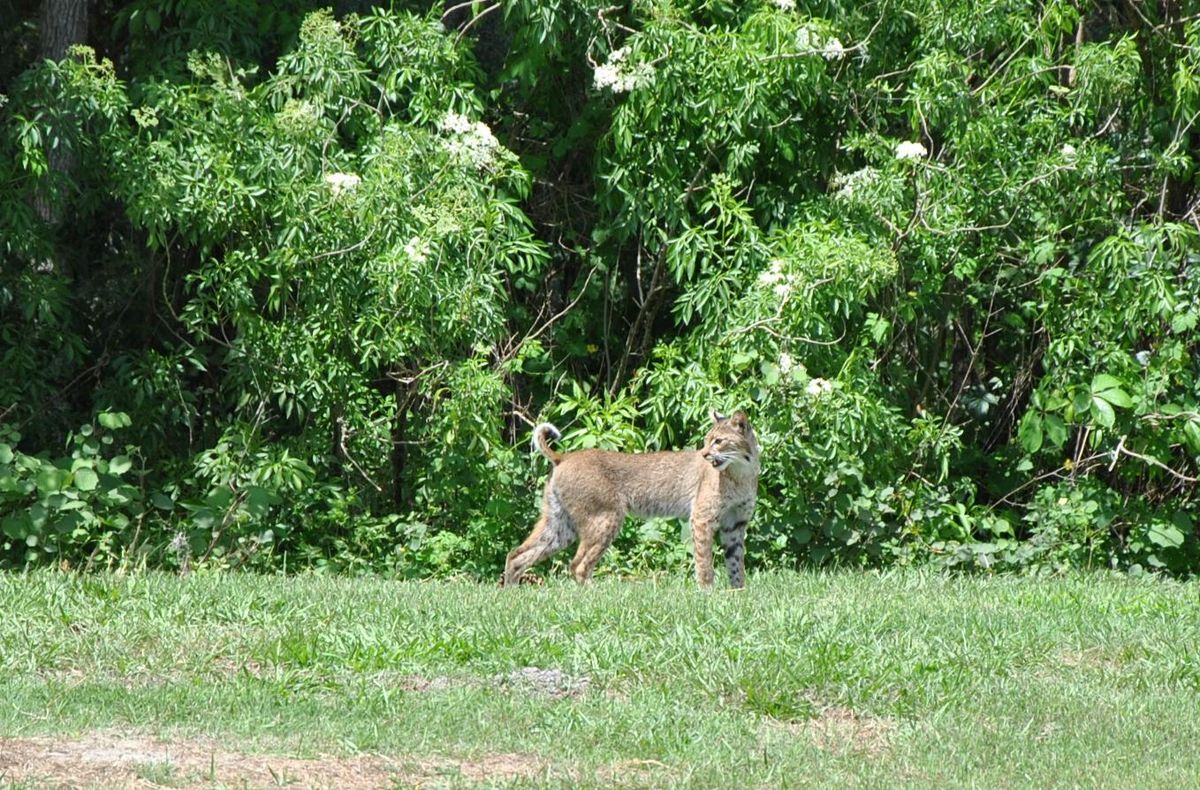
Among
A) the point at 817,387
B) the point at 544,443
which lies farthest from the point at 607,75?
the point at 544,443

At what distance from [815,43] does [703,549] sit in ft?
13.6

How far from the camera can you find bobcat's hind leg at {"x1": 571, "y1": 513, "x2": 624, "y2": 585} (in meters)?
11.2

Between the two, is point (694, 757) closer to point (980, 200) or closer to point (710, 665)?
point (710, 665)

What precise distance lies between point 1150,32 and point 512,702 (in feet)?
29.7

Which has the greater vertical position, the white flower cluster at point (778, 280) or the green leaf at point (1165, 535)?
the white flower cluster at point (778, 280)

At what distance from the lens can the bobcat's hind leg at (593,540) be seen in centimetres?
1122

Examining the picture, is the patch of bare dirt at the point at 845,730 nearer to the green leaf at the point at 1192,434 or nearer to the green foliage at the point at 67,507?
the green leaf at the point at 1192,434

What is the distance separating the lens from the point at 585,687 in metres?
7.61

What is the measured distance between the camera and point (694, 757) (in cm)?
656

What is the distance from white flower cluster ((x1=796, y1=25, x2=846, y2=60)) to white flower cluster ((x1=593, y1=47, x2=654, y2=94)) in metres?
1.16

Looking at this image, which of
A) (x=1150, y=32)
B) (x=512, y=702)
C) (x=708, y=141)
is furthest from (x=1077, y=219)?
(x=512, y=702)

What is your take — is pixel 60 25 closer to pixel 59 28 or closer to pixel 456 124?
pixel 59 28

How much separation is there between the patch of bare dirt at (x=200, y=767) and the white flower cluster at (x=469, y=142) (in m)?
6.23

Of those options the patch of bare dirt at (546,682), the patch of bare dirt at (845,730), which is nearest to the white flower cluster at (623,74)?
the patch of bare dirt at (546,682)
